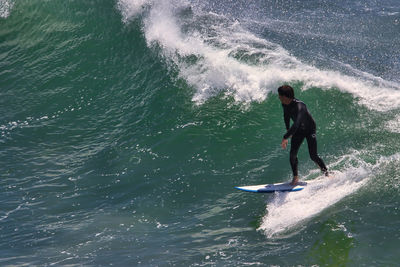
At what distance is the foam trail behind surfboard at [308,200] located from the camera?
289 inches

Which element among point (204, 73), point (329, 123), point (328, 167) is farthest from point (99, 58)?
point (328, 167)

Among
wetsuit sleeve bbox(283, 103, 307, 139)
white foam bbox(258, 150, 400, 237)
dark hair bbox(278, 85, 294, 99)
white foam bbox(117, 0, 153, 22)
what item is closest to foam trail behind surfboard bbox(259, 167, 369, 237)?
white foam bbox(258, 150, 400, 237)

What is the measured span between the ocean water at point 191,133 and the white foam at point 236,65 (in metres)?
0.05

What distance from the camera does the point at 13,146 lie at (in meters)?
10.8

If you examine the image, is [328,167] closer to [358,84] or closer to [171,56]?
[358,84]

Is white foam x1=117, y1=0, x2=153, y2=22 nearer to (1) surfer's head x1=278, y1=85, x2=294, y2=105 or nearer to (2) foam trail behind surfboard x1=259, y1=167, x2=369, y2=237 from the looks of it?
(1) surfer's head x1=278, y1=85, x2=294, y2=105

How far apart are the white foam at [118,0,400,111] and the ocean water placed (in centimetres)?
5

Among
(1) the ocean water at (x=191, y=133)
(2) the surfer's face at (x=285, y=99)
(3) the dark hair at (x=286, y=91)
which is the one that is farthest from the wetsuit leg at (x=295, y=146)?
(3) the dark hair at (x=286, y=91)

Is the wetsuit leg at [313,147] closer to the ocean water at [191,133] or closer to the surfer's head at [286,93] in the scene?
the ocean water at [191,133]

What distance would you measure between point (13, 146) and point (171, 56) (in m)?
4.17

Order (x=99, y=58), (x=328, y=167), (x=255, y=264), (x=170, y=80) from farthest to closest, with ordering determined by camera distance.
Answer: (x=99, y=58) → (x=170, y=80) → (x=328, y=167) → (x=255, y=264)

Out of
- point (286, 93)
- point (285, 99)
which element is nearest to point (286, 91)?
point (286, 93)

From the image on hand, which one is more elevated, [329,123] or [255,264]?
[329,123]

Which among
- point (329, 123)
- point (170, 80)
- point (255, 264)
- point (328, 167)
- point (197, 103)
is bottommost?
point (255, 264)
